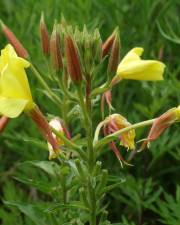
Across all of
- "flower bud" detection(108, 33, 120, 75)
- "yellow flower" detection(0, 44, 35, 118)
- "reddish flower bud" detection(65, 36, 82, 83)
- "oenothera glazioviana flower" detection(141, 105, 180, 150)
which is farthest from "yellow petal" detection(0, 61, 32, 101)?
"oenothera glazioviana flower" detection(141, 105, 180, 150)

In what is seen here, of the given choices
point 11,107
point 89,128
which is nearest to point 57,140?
point 89,128

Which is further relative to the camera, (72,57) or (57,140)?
(57,140)

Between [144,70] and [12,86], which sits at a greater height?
[12,86]

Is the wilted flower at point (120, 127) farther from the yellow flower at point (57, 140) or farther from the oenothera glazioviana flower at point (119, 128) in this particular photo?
the yellow flower at point (57, 140)

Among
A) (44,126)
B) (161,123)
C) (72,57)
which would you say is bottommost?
(161,123)

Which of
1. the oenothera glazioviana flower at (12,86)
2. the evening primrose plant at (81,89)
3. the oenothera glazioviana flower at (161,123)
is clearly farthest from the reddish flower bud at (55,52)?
the oenothera glazioviana flower at (161,123)

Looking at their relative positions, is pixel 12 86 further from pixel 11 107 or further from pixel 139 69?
pixel 139 69
